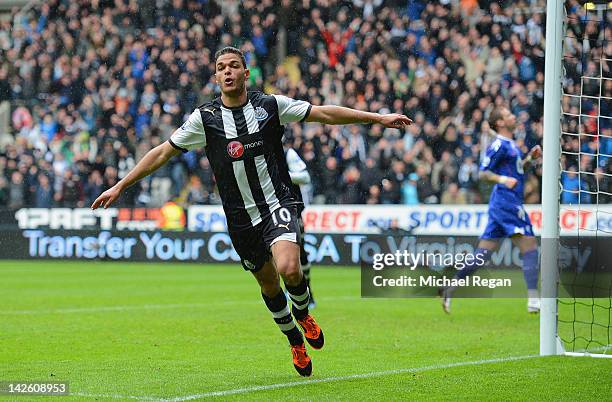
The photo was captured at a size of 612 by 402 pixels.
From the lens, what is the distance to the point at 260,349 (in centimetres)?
887

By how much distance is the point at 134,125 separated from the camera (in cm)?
2509

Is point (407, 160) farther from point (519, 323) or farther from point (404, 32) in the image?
point (519, 323)

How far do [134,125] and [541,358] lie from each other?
59.7 feet

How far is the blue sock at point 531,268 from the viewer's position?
11906mm

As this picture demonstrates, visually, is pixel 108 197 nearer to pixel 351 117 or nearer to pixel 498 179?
pixel 351 117

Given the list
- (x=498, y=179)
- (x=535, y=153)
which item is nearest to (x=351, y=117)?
(x=535, y=153)

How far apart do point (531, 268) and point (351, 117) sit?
18.3 feet

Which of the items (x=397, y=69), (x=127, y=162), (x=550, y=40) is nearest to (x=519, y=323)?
(x=550, y=40)

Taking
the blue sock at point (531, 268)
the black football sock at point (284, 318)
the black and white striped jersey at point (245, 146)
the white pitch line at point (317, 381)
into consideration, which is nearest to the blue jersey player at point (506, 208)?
the blue sock at point (531, 268)

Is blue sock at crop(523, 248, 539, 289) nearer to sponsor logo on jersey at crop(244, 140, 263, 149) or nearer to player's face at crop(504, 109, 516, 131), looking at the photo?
player's face at crop(504, 109, 516, 131)

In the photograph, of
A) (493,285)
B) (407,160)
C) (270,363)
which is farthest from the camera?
(407,160)

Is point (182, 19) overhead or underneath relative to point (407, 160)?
overhead

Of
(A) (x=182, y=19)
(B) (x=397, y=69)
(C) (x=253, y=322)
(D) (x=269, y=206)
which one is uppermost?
(A) (x=182, y=19)

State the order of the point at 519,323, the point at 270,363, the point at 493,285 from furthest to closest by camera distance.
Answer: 1. the point at 493,285
2. the point at 519,323
3. the point at 270,363
